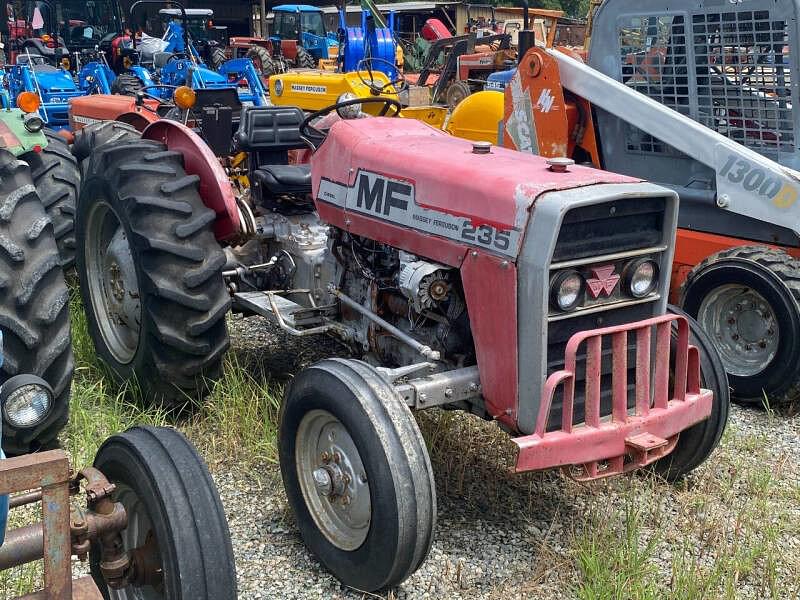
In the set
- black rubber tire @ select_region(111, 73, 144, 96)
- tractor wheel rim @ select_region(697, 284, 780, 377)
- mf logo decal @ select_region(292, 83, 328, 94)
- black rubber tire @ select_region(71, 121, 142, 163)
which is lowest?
tractor wheel rim @ select_region(697, 284, 780, 377)

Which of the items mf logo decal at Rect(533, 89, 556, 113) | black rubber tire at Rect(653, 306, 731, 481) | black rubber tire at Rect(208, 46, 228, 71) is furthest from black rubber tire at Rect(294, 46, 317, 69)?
black rubber tire at Rect(653, 306, 731, 481)

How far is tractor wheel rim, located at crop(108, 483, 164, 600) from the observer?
2.37 meters

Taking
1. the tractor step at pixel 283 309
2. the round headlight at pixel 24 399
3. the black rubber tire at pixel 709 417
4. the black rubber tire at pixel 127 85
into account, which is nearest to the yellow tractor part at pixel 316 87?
the black rubber tire at pixel 127 85

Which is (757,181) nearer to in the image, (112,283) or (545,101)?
(545,101)

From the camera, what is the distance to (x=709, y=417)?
3.45 m

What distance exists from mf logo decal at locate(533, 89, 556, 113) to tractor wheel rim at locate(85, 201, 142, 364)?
110 inches

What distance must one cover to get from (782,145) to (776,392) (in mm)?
1479

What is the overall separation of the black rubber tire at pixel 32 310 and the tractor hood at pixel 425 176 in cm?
117

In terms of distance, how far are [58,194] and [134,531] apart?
361cm

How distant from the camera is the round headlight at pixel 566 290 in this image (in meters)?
2.92

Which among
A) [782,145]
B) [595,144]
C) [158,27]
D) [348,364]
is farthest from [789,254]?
[158,27]

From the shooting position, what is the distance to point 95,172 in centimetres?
422

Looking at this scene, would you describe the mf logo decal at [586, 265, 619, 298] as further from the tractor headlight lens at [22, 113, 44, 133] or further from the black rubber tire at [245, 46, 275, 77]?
the black rubber tire at [245, 46, 275, 77]

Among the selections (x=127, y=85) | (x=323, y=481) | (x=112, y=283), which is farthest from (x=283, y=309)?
(x=127, y=85)
